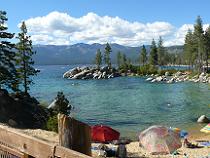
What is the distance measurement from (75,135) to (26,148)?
0.65m

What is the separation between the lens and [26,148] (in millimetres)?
4270

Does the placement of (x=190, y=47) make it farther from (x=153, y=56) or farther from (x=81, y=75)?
(x=81, y=75)

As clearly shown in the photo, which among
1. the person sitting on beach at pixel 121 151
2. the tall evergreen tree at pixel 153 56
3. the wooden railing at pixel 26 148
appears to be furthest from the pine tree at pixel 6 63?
the tall evergreen tree at pixel 153 56

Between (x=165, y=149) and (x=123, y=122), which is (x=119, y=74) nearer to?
(x=123, y=122)

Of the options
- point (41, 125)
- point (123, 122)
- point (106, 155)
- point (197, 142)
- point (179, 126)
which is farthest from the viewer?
point (123, 122)

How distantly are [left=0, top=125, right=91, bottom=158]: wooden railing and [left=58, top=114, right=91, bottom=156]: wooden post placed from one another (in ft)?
0.57

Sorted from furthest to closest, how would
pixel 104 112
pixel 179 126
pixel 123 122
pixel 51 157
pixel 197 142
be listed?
pixel 104 112 → pixel 123 122 → pixel 179 126 → pixel 197 142 → pixel 51 157

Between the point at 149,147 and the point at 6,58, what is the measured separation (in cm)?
2760

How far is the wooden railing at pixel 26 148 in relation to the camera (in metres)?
3.80

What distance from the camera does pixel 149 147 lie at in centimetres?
2569

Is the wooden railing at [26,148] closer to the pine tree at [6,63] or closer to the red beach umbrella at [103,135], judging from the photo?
the red beach umbrella at [103,135]

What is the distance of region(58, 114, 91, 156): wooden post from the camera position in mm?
3977

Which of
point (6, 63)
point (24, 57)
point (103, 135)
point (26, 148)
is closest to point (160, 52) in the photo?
point (24, 57)

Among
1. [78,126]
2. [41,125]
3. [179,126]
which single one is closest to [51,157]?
[78,126]
